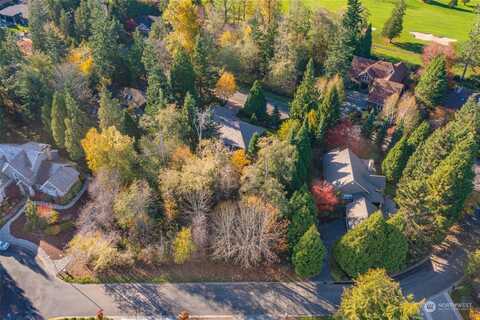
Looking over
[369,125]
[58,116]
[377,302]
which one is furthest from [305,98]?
[58,116]

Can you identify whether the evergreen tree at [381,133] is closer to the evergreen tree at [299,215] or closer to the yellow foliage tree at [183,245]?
the evergreen tree at [299,215]

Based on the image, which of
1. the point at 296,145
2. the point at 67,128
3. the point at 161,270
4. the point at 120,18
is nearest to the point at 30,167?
the point at 67,128

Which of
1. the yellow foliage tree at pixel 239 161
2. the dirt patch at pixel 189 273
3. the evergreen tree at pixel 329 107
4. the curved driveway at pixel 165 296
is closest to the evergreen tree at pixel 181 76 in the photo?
the yellow foliage tree at pixel 239 161

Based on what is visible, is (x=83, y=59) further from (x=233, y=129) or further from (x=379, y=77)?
(x=379, y=77)

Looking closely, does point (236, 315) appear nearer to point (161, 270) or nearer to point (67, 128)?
point (161, 270)

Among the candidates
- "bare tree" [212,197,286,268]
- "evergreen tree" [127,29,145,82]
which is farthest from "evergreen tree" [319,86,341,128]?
"evergreen tree" [127,29,145,82]

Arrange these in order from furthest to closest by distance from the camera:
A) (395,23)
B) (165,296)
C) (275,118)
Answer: (395,23) < (275,118) < (165,296)

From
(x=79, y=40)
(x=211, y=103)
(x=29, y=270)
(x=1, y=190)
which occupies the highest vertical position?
(x=79, y=40)
